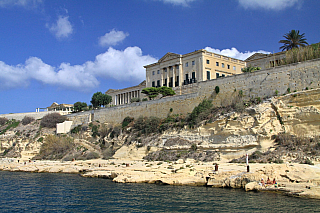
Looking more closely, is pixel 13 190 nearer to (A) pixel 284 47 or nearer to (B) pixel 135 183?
(B) pixel 135 183

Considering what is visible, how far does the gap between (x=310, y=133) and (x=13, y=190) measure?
65.3 ft

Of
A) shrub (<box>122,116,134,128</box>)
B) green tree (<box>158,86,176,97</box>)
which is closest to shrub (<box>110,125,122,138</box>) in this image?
shrub (<box>122,116,134,128</box>)

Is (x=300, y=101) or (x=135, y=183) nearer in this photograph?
(x=135, y=183)

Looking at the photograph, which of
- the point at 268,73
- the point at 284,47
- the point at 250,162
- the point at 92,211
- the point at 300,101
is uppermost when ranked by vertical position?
the point at 284,47

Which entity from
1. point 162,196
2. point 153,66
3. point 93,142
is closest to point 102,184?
point 162,196

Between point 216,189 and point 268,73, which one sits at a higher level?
point 268,73

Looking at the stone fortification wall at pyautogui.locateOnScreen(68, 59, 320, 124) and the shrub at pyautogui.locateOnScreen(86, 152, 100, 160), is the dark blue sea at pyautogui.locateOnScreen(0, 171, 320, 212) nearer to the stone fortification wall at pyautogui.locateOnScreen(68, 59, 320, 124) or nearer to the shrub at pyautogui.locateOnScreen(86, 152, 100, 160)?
the stone fortification wall at pyautogui.locateOnScreen(68, 59, 320, 124)

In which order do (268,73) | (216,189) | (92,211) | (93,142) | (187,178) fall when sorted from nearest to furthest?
(92,211), (216,189), (187,178), (268,73), (93,142)

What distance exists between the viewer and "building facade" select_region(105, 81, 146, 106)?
5194 cm

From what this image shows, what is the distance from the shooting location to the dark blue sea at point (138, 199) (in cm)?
1265

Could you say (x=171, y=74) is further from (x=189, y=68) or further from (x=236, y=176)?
(x=236, y=176)

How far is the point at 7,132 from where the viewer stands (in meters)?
47.7

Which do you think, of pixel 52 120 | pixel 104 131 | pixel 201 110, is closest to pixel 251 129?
pixel 201 110

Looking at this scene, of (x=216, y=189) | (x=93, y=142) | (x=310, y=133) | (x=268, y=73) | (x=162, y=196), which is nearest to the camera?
(x=162, y=196)
